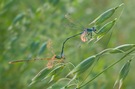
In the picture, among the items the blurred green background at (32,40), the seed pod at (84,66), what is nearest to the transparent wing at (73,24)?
the seed pod at (84,66)

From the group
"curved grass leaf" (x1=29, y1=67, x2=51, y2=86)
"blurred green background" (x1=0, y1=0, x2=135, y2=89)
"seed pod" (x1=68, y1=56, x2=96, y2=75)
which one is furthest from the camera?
"blurred green background" (x1=0, y1=0, x2=135, y2=89)

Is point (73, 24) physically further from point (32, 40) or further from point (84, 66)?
point (32, 40)

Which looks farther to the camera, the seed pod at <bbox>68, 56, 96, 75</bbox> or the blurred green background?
the blurred green background

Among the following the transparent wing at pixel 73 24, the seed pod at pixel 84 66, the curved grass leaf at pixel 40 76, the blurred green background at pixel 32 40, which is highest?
the blurred green background at pixel 32 40

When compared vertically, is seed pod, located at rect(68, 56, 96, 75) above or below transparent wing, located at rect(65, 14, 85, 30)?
below

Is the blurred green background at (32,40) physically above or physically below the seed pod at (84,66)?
above

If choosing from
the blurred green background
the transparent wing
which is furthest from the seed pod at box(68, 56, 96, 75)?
the blurred green background

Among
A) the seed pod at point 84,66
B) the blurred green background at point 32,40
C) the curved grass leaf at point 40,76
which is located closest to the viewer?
the seed pod at point 84,66

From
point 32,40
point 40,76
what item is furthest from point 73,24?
point 32,40

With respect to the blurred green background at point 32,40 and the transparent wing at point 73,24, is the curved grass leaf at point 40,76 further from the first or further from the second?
the blurred green background at point 32,40

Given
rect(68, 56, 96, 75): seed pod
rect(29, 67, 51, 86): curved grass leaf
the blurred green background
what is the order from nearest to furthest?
rect(68, 56, 96, 75): seed pod < rect(29, 67, 51, 86): curved grass leaf < the blurred green background

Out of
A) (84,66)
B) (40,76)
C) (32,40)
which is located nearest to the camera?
(84,66)

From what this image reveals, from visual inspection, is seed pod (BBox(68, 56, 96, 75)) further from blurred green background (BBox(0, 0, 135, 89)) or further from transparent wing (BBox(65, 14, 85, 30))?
blurred green background (BBox(0, 0, 135, 89))
